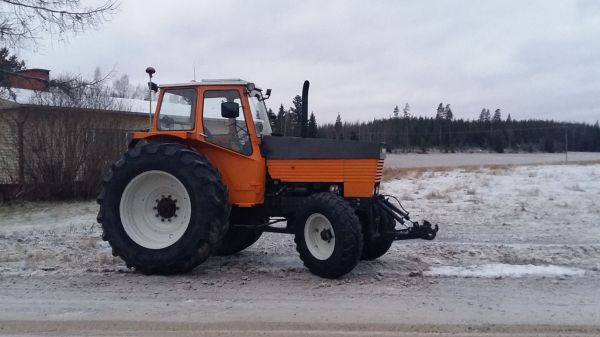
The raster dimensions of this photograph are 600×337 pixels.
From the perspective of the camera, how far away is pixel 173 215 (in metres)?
7.32

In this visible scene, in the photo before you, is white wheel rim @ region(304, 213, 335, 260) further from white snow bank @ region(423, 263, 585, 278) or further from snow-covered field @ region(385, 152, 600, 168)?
snow-covered field @ region(385, 152, 600, 168)

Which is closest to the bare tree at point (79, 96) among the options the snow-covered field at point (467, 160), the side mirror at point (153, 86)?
the side mirror at point (153, 86)

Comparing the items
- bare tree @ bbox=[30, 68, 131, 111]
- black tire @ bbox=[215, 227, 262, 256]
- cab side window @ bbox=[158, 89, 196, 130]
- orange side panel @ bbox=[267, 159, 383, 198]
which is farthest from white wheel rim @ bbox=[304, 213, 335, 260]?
bare tree @ bbox=[30, 68, 131, 111]

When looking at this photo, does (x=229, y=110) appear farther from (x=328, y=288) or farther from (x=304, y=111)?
(x=328, y=288)

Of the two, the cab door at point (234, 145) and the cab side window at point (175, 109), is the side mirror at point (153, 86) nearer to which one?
the cab side window at point (175, 109)

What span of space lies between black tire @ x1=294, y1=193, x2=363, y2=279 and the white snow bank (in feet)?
3.79

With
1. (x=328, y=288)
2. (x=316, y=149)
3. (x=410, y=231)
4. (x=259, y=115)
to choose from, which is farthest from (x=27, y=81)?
(x=410, y=231)

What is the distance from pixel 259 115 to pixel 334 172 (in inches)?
54.7

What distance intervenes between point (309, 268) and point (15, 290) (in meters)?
3.49

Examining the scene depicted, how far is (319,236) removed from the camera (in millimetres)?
6891

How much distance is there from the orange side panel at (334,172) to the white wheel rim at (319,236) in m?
0.54

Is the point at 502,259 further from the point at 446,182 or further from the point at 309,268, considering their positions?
the point at 446,182

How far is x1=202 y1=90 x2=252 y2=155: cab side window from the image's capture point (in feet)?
23.9

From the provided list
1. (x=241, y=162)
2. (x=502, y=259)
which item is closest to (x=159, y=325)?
(x=241, y=162)
